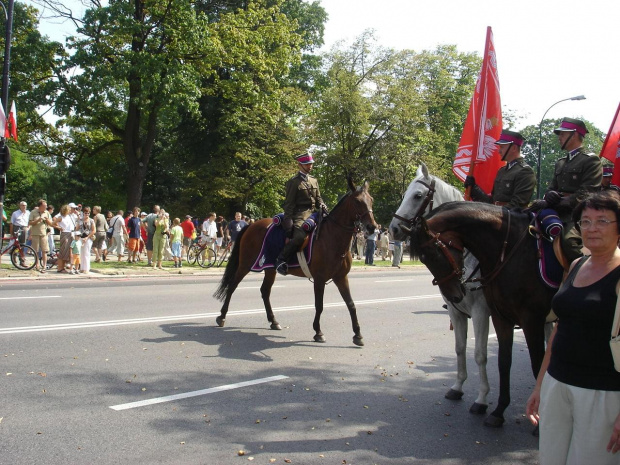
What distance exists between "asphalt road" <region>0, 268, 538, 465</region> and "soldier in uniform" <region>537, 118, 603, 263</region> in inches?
71.8

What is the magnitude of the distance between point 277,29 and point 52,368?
28058 millimetres

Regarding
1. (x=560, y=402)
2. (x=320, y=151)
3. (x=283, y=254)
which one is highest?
(x=320, y=151)

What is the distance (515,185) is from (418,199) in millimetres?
1043

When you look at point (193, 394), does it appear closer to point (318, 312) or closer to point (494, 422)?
point (494, 422)

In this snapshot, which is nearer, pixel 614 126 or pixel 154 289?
pixel 614 126

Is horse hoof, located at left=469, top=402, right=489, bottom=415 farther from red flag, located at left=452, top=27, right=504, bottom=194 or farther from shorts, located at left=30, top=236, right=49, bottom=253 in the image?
shorts, located at left=30, top=236, right=49, bottom=253

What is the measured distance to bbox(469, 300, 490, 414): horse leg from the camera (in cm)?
559

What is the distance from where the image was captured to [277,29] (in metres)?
31.3

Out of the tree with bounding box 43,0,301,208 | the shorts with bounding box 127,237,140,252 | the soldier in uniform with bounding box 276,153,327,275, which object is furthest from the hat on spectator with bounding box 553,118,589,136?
the tree with bounding box 43,0,301,208

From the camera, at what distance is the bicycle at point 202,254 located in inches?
887

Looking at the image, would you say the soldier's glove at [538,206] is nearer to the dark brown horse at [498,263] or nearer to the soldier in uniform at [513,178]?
the dark brown horse at [498,263]

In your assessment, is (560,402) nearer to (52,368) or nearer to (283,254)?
(52,368)

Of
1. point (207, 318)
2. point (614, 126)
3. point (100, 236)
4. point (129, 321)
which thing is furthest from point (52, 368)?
point (100, 236)

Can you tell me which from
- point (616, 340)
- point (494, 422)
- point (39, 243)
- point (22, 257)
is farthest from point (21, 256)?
point (616, 340)
